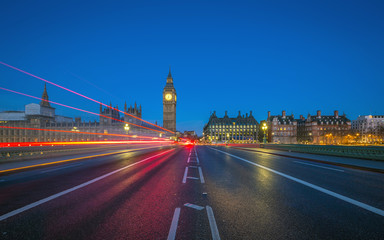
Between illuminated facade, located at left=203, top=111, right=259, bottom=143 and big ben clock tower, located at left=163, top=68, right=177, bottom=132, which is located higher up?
big ben clock tower, located at left=163, top=68, right=177, bottom=132

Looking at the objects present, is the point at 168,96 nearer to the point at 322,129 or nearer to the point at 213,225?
the point at 322,129

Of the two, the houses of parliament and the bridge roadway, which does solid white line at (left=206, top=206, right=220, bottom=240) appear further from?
the houses of parliament

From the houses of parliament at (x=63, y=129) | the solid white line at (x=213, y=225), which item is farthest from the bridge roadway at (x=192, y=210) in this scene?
the houses of parliament at (x=63, y=129)

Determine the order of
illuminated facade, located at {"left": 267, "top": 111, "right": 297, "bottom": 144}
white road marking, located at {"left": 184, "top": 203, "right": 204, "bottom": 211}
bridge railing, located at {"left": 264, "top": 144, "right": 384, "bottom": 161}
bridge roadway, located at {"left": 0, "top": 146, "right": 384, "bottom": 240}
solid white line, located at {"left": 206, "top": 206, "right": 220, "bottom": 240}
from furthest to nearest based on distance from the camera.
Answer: illuminated facade, located at {"left": 267, "top": 111, "right": 297, "bottom": 144} → bridge railing, located at {"left": 264, "top": 144, "right": 384, "bottom": 161} → white road marking, located at {"left": 184, "top": 203, "right": 204, "bottom": 211} → bridge roadway, located at {"left": 0, "top": 146, "right": 384, "bottom": 240} → solid white line, located at {"left": 206, "top": 206, "right": 220, "bottom": 240}

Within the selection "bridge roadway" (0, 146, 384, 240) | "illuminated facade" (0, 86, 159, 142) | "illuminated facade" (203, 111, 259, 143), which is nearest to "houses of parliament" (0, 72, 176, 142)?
"illuminated facade" (0, 86, 159, 142)

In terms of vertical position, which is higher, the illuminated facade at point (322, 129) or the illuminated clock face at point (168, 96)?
the illuminated clock face at point (168, 96)

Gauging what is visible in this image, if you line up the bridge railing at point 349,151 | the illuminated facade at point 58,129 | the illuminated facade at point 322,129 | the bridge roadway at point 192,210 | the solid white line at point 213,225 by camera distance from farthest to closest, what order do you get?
1. the illuminated facade at point 322,129
2. the illuminated facade at point 58,129
3. the bridge railing at point 349,151
4. the bridge roadway at point 192,210
5. the solid white line at point 213,225

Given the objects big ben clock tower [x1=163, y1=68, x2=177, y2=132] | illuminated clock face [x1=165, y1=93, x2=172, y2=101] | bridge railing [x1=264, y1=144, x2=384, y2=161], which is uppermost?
illuminated clock face [x1=165, y1=93, x2=172, y2=101]

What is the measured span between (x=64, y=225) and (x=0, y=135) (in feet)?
368

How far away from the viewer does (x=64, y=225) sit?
389cm

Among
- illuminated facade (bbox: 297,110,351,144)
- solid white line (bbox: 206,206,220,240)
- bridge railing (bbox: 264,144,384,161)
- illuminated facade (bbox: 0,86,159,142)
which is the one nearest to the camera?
solid white line (bbox: 206,206,220,240)

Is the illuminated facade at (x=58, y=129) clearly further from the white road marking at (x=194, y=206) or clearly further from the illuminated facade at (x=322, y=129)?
the illuminated facade at (x=322, y=129)

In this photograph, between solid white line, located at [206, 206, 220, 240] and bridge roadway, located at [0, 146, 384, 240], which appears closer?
solid white line, located at [206, 206, 220, 240]

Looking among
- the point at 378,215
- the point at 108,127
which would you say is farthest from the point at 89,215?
the point at 108,127
